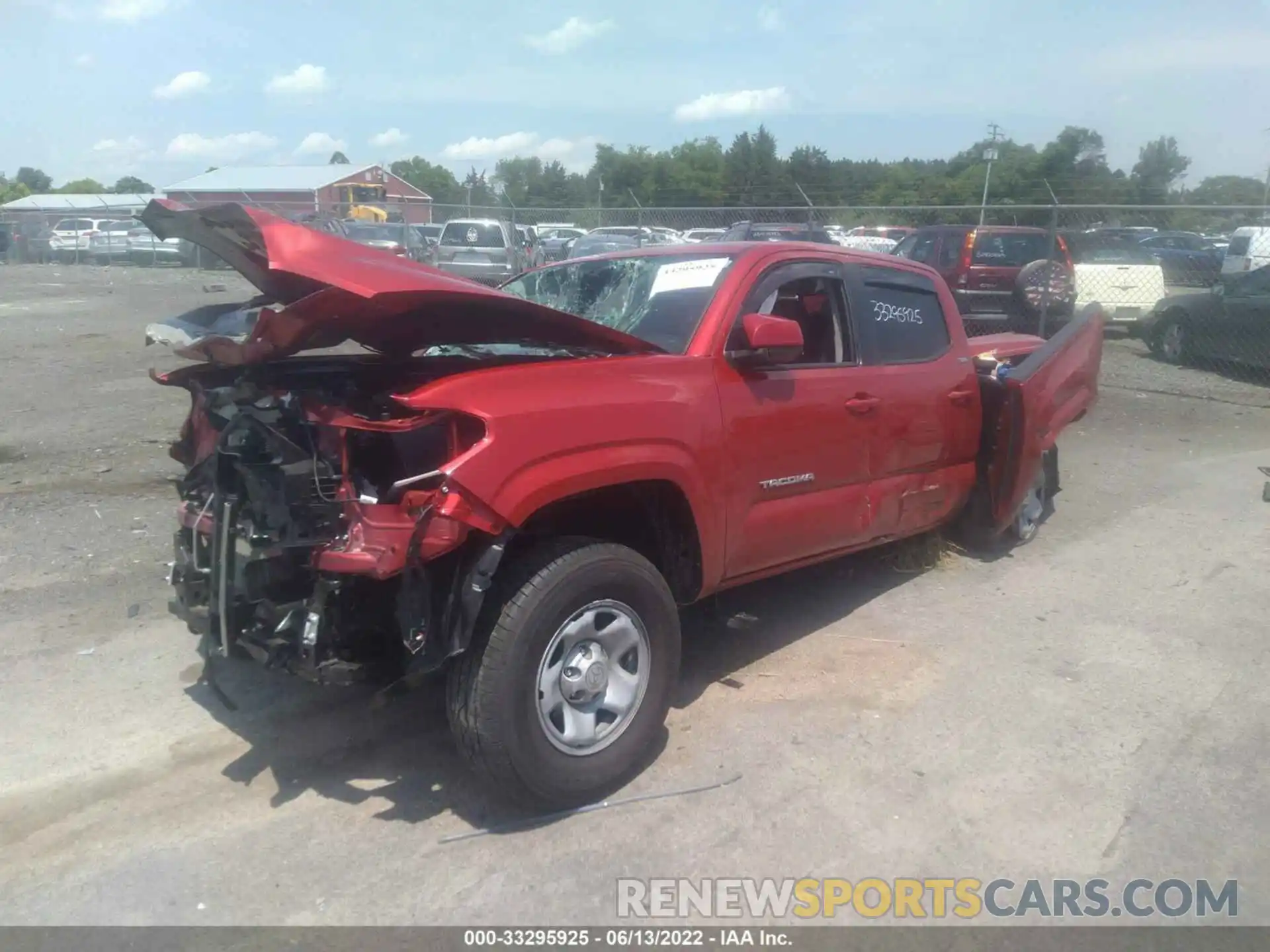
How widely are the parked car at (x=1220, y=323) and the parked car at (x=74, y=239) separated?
3489 cm

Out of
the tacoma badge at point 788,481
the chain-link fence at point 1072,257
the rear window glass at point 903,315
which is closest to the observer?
the tacoma badge at point 788,481

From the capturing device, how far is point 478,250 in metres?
21.7

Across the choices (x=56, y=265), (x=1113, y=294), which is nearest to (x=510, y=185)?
(x=56, y=265)

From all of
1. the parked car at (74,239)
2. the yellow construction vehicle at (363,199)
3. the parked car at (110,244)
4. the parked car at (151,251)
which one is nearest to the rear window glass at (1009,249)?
the yellow construction vehicle at (363,199)

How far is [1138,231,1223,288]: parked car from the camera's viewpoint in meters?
19.5

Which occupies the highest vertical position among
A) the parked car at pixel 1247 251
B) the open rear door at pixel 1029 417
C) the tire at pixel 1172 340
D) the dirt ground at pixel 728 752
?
the parked car at pixel 1247 251

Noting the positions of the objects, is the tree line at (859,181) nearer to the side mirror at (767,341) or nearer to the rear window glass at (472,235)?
the rear window glass at (472,235)

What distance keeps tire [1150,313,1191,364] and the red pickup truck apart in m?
11.3

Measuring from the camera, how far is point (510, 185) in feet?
168

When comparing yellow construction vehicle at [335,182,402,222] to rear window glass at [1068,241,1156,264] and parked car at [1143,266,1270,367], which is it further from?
parked car at [1143,266,1270,367]

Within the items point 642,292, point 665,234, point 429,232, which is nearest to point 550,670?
point 642,292

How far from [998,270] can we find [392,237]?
14.8m

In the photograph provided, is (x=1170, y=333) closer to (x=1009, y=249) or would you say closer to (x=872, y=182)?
(x=1009, y=249)

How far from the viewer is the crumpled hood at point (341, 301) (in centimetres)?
329
